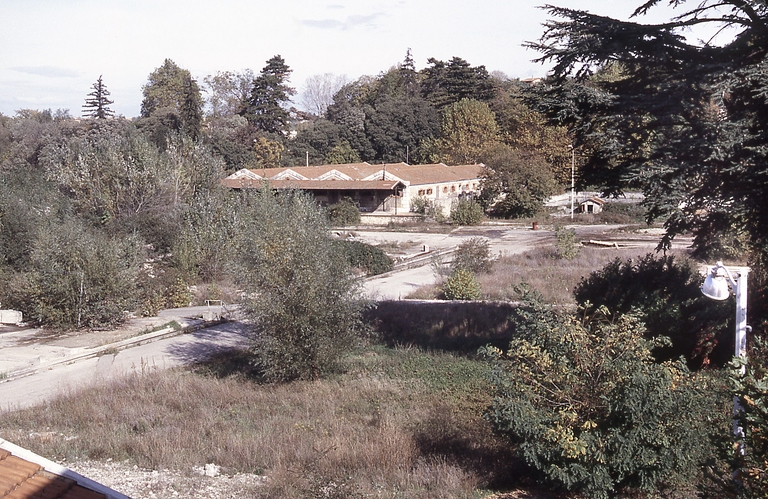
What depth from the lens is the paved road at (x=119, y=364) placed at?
41.9 ft

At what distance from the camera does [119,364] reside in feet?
48.8

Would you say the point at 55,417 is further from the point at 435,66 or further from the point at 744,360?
the point at 435,66

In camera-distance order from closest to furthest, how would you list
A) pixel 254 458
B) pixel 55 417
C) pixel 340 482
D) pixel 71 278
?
pixel 340 482 < pixel 254 458 < pixel 55 417 < pixel 71 278

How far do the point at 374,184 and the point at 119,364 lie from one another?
38366 mm

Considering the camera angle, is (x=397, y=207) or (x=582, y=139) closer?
(x=582, y=139)

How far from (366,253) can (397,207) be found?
2491 cm

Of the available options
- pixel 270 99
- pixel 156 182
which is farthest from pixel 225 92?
pixel 156 182

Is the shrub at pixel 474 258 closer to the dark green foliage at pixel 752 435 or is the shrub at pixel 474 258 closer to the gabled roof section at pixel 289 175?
the dark green foliage at pixel 752 435

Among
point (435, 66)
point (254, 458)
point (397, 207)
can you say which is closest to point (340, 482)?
point (254, 458)

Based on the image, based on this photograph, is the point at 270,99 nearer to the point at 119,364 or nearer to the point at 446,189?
the point at 446,189

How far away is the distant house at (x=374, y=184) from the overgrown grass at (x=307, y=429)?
1557 inches

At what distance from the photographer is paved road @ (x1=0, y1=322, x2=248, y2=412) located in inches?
503

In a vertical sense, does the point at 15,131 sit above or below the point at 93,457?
above

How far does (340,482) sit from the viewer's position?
22.7 ft
